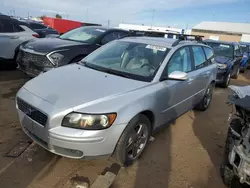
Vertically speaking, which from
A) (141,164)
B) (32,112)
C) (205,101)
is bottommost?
(141,164)

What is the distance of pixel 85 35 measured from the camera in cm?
643

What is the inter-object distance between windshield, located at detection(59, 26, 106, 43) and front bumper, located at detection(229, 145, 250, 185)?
188 inches

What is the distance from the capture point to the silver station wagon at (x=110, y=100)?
2.36 metres

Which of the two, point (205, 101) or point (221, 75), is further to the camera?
point (221, 75)

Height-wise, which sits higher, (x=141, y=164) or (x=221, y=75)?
(x=221, y=75)

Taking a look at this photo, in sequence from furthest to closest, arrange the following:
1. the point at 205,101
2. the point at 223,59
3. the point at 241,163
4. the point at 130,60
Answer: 1. the point at 223,59
2. the point at 205,101
3. the point at 130,60
4. the point at 241,163

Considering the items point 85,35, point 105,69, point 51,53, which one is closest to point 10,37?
point 85,35

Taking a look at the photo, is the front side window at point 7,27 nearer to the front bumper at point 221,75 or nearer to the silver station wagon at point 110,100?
the silver station wagon at point 110,100

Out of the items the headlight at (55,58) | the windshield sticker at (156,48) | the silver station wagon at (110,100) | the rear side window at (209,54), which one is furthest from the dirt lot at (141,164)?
the rear side window at (209,54)

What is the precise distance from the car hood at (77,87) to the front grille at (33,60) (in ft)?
6.14

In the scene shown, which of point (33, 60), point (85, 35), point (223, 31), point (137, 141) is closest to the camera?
point (137, 141)

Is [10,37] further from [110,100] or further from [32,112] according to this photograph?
[110,100]

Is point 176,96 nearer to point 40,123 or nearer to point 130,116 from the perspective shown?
point 130,116

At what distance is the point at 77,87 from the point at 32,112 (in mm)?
596
